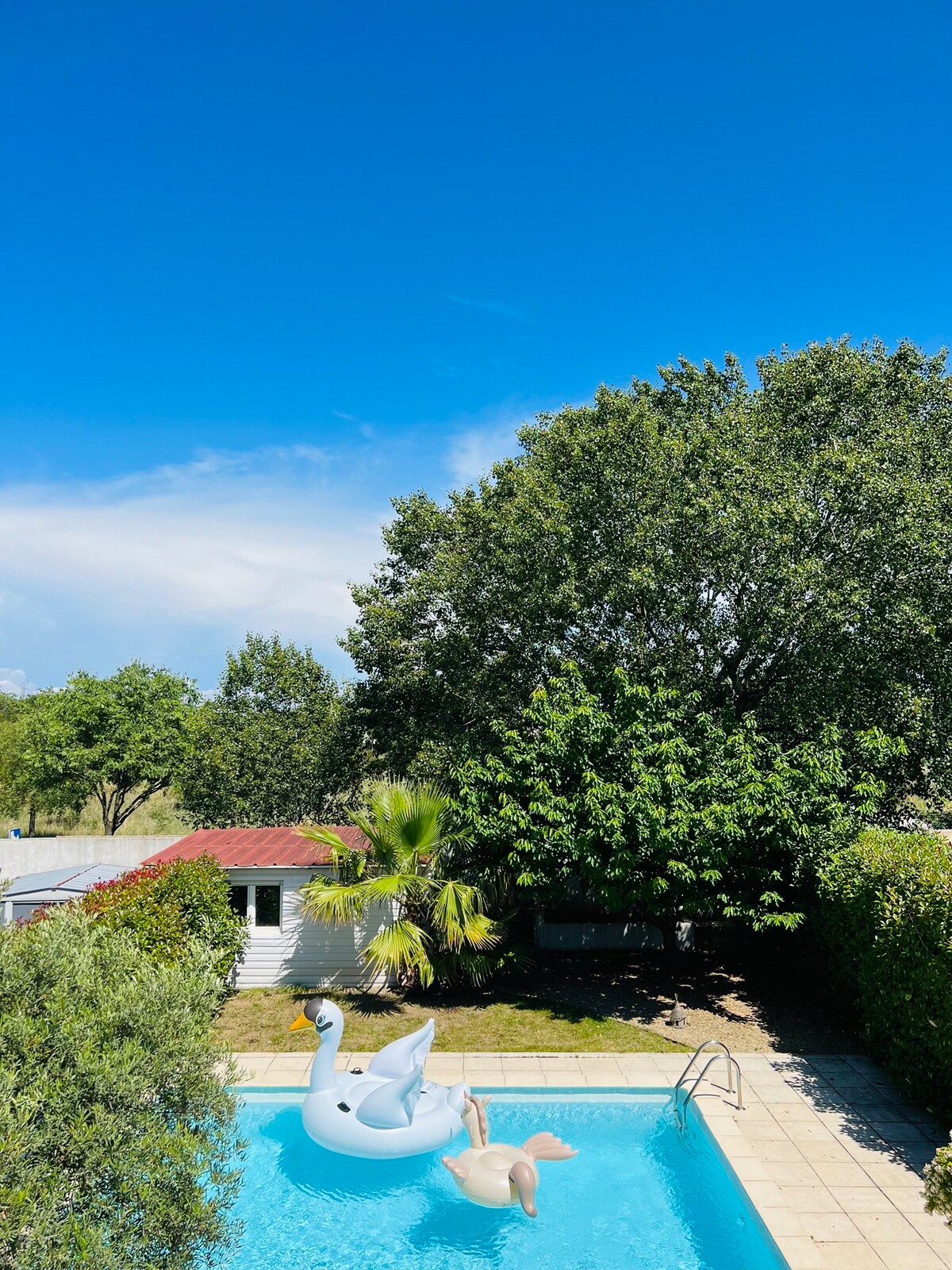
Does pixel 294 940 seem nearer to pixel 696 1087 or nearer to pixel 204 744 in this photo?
pixel 696 1087

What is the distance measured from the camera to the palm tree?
13.5m

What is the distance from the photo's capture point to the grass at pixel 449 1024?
495 inches

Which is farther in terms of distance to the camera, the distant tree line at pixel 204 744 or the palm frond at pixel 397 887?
the distant tree line at pixel 204 744

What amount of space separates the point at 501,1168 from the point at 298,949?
7809mm

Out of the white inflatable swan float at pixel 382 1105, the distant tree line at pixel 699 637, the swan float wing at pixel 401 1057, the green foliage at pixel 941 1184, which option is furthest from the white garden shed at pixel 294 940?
the green foliage at pixel 941 1184

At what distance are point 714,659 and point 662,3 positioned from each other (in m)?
11.4

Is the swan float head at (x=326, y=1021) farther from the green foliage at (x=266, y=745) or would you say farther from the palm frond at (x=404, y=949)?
the green foliage at (x=266, y=745)

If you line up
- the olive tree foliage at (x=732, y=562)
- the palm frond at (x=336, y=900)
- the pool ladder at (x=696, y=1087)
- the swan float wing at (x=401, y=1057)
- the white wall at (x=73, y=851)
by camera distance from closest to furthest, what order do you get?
the swan float wing at (x=401, y=1057) < the pool ladder at (x=696, y=1087) < the olive tree foliage at (x=732, y=562) < the palm frond at (x=336, y=900) < the white wall at (x=73, y=851)

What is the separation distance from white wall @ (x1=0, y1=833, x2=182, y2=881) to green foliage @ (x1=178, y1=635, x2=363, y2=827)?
2.38 meters

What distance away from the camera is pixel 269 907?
16094 millimetres

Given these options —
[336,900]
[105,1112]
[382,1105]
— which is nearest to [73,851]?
[336,900]

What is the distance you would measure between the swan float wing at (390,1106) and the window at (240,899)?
22.4 ft

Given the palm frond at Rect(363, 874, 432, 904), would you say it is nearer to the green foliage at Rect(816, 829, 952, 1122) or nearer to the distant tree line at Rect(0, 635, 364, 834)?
the distant tree line at Rect(0, 635, 364, 834)

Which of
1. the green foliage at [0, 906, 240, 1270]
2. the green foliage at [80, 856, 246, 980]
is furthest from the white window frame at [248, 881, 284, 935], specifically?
the green foliage at [0, 906, 240, 1270]
